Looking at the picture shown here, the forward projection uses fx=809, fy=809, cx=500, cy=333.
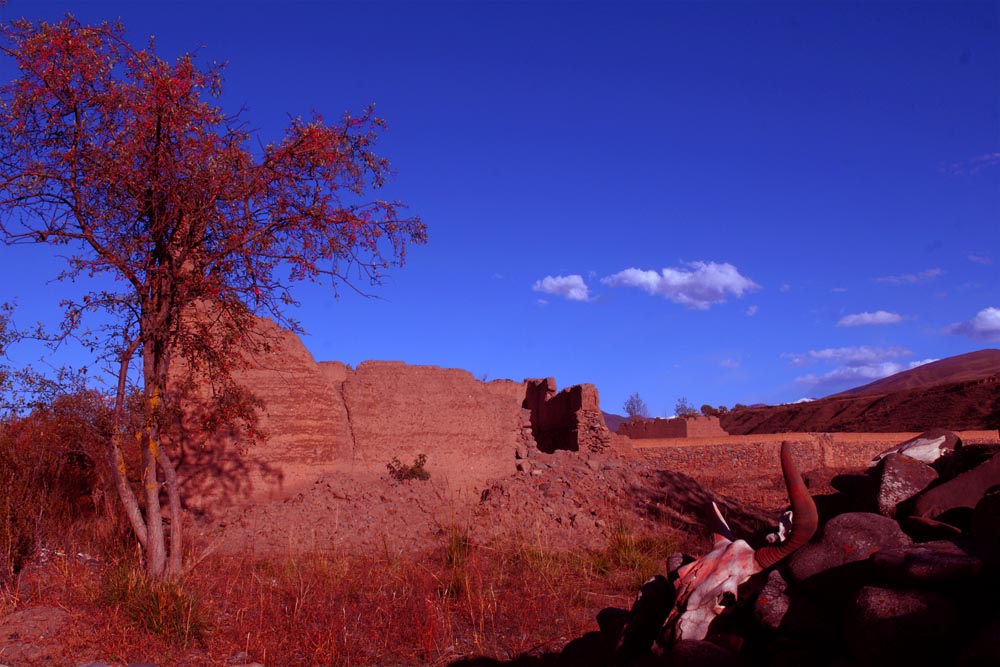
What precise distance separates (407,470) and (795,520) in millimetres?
11648

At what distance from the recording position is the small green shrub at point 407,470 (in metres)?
15.4

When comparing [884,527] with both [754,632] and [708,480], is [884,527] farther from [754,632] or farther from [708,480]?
[708,480]

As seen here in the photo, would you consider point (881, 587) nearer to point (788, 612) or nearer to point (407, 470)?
point (788, 612)

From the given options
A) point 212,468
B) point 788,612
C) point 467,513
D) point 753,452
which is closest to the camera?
point 788,612

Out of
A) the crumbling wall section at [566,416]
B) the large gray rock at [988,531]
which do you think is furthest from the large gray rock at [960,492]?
the crumbling wall section at [566,416]

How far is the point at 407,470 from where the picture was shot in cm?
1555

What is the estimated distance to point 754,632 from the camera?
14.3 feet

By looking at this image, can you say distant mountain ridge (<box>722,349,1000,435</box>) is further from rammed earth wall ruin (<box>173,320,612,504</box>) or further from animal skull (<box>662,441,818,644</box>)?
animal skull (<box>662,441,818,644</box>)

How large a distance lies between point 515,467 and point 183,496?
698 cm

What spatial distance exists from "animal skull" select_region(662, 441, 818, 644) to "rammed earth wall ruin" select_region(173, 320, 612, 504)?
972 cm

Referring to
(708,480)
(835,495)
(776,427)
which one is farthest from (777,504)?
(776,427)

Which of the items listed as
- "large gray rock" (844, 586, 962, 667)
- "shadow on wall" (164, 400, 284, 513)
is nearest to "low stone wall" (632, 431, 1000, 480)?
"shadow on wall" (164, 400, 284, 513)

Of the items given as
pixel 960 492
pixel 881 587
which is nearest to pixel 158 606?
pixel 881 587

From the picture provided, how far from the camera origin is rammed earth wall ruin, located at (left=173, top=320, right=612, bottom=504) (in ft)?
44.4
